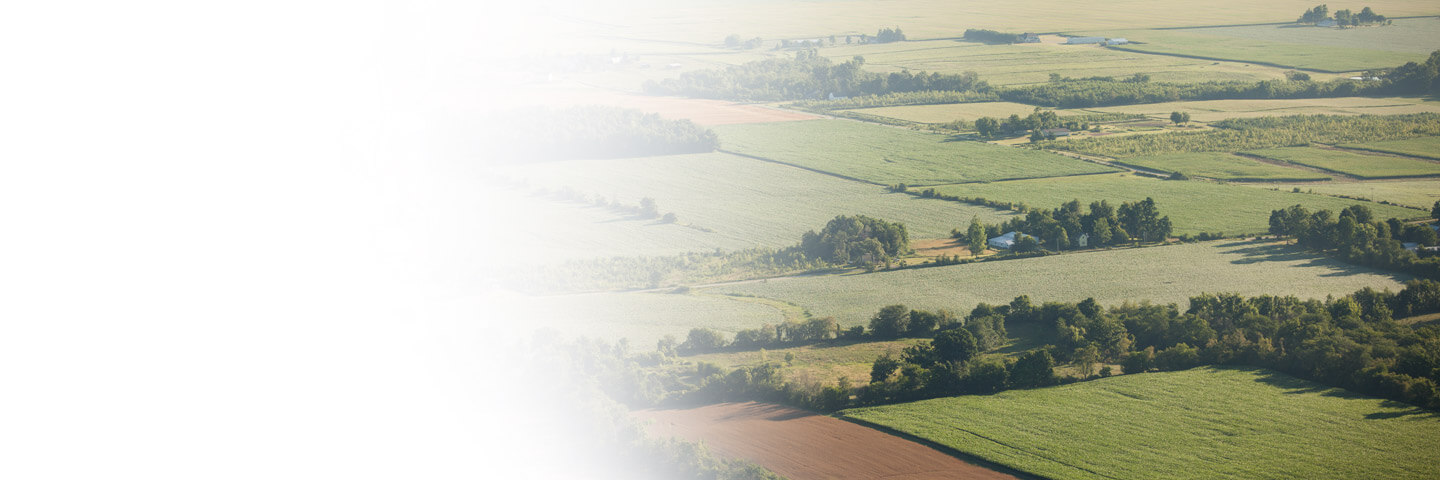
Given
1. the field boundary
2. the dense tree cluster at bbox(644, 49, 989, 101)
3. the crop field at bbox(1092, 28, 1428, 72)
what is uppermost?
the crop field at bbox(1092, 28, 1428, 72)

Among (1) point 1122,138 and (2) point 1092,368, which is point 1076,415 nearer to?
(2) point 1092,368

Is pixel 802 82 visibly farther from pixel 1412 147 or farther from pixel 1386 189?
pixel 1386 189

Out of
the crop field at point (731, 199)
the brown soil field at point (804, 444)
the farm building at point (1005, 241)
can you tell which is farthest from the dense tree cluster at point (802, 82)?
the brown soil field at point (804, 444)

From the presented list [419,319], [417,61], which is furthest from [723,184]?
[419,319]

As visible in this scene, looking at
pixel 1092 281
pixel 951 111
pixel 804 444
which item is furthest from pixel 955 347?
pixel 951 111

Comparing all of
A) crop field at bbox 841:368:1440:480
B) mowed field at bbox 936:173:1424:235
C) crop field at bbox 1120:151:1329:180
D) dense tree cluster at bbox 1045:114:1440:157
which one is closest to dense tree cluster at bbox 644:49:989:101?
dense tree cluster at bbox 1045:114:1440:157

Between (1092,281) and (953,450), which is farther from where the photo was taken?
(1092,281)

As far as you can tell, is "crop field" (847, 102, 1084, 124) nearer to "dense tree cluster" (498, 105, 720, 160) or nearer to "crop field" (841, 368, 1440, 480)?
"dense tree cluster" (498, 105, 720, 160)
